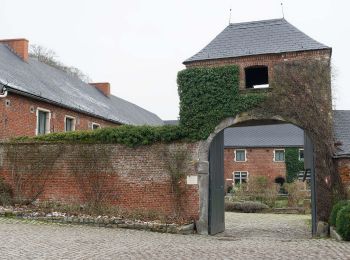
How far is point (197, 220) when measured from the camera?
14586 mm

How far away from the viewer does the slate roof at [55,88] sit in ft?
67.3

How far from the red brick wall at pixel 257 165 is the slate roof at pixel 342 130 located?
2516 cm

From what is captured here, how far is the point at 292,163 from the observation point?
1567 inches

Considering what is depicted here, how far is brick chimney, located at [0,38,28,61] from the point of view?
24.5 metres

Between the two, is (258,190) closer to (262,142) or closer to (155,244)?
(262,142)

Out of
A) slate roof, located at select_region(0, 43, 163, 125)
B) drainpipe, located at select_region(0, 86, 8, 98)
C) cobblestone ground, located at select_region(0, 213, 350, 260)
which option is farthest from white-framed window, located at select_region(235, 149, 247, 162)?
cobblestone ground, located at select_region(0, 213, 350, 260)

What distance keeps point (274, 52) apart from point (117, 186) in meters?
6.69

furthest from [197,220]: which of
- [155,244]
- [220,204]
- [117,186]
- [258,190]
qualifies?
[258,190]

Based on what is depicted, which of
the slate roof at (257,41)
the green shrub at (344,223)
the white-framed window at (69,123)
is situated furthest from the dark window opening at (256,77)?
the white-framed window at (69,123)

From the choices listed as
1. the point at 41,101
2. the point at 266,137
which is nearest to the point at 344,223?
the point at 41,101

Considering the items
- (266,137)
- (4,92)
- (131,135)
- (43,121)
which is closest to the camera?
(131,135)

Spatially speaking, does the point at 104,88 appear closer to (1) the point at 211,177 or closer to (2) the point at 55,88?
(2) the point at 55,88

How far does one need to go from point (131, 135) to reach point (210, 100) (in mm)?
2788

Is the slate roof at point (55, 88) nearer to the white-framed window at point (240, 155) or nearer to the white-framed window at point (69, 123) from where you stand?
the white-framed window at point (69, 123)
